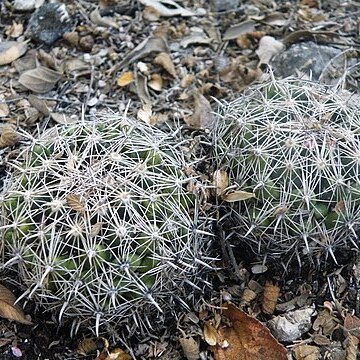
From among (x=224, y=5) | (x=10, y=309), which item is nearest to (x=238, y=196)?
(x=10, y=309)

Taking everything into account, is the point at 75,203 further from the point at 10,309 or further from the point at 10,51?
the point at 10,51

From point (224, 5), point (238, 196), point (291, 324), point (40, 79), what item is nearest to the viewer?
point (238, 196)

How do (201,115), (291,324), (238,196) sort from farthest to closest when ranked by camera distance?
1. (201,115)
2. (291,324)
3. (238,196)

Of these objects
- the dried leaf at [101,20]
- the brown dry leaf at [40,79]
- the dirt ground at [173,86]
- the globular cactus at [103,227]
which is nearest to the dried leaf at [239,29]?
the dirt ground at [173,86]

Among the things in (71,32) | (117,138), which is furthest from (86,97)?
(117,138)

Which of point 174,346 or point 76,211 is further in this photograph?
point 174,346

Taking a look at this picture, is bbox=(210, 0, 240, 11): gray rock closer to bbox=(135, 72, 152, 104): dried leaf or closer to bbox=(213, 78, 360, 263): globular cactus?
bbox=(135, 72, 152, 104): dried leaf

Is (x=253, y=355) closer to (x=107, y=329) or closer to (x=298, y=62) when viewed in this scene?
(x=107, y=329)
